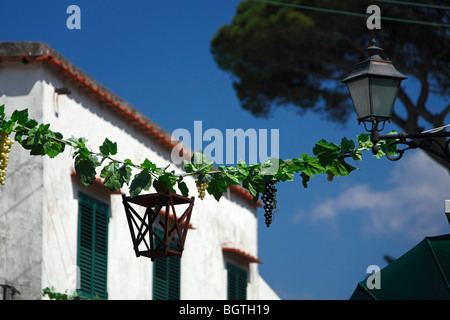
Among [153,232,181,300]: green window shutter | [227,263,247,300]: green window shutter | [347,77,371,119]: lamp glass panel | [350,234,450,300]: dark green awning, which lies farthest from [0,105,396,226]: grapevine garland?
[227,263,247,300]: green window shutter

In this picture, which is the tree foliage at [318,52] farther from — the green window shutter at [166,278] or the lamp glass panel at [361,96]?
the lamp glass panel at [361,96]

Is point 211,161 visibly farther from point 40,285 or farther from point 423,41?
point 423,41

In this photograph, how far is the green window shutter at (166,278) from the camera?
15.1 m

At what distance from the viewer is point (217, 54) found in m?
22.9

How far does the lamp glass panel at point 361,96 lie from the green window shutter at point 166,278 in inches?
325

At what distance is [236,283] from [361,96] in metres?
10.8

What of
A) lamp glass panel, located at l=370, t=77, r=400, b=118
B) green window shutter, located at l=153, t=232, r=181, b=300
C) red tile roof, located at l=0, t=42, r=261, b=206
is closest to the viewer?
lamp glass panel, located at l=370, t=77, r=400, b=118

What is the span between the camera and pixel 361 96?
718 centimetres

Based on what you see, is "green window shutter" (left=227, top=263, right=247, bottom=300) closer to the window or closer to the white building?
the white building

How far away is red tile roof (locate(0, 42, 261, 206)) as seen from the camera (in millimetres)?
12750

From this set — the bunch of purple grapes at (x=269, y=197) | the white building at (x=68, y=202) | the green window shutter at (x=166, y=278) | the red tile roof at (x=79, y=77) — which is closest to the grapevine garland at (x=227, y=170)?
the bunch of purple grapes at (x=269, y=197)

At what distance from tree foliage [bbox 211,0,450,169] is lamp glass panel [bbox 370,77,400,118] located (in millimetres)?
13293

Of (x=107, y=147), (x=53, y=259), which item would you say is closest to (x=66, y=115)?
(x=53, y=259)

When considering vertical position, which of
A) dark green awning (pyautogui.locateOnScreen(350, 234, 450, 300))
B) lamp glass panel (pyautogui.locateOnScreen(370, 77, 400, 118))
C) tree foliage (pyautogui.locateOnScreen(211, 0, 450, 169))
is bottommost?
dark green awning (pyautogui.locateOnScreen(350, 234, 450, 300))
